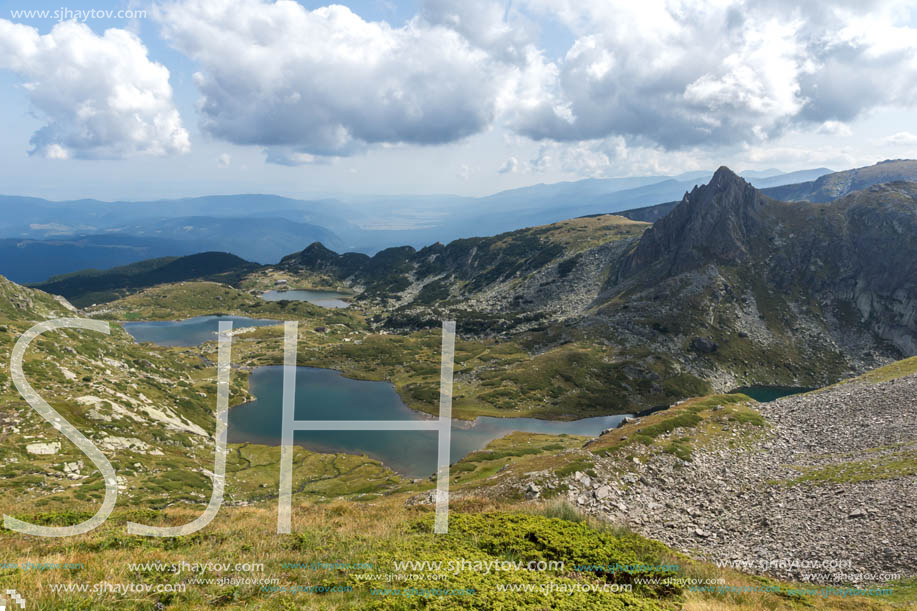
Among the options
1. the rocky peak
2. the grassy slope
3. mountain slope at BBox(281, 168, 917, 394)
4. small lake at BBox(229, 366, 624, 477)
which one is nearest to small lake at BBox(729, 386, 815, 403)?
mountain slope at BBox(281, 168, 917, 394)

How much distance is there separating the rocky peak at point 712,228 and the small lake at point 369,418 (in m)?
105

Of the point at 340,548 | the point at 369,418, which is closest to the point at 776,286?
the point at 369,418

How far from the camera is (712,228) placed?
603ft

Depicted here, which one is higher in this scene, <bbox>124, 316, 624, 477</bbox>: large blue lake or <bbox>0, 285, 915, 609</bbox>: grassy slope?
<bbox>0, 285, 915, 609</bbox>: grassy slope

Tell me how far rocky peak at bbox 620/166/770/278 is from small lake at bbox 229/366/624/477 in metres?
105

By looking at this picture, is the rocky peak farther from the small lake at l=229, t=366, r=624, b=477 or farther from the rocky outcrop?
the rocky outcrop

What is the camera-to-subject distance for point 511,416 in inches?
4341

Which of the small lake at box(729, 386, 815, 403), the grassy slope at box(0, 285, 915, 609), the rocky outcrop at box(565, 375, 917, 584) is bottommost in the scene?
the small lake at box(729, 386, 815, 403)

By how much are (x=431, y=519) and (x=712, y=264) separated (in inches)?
7355

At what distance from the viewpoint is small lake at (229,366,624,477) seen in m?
89.7

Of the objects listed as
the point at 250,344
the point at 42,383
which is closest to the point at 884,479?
the point at 42,383

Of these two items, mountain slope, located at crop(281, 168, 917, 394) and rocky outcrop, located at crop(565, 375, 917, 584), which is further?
mountain slope, located at crop(281, 168, 917, 394)

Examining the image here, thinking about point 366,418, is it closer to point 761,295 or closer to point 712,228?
point 761,295

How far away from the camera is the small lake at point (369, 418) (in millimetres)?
89688
